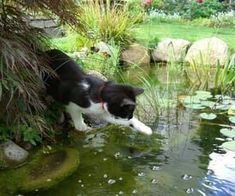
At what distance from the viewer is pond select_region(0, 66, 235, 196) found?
12.4 ft

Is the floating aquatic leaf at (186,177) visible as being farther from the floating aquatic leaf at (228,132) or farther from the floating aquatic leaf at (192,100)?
the floating aquatic leaf at (192,100)

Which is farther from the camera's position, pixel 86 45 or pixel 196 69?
pixel 86 45

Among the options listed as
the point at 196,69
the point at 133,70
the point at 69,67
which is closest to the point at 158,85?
the point at 196,69

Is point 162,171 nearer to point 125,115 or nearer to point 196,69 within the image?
point 125,115

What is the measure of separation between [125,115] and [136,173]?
668mm

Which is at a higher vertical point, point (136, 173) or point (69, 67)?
point (69, 67)

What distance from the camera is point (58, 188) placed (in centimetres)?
374

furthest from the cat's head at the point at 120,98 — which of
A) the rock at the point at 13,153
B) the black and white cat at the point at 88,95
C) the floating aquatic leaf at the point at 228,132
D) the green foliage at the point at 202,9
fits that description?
the green foliage at the point at 202,9

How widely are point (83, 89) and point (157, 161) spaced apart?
102cm

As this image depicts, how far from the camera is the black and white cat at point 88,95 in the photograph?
4410 mm

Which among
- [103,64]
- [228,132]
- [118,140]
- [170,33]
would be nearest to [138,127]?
[118,140]

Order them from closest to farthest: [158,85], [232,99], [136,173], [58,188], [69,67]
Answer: [58,188] → [136,173] → [69,67] → [232,99] → [158,85]

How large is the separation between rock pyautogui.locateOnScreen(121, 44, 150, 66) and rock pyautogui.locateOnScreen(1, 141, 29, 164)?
17.1 ft

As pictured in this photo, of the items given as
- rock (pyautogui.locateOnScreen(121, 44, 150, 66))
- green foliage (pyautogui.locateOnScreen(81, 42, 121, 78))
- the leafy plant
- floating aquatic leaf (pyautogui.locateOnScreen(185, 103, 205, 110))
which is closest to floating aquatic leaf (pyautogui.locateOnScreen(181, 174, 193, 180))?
floating aquatic leaf (pyautogui.locateOnScreen(185, 103, 205, 110))
